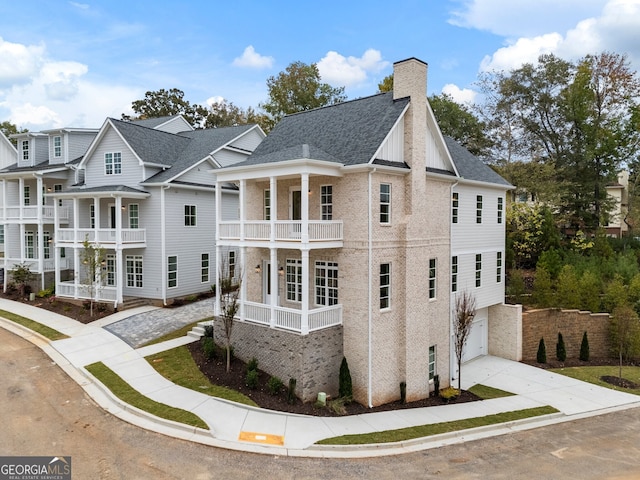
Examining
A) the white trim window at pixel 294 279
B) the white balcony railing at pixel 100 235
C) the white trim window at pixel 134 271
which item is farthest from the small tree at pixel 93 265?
the white trim window at pixel 294 279

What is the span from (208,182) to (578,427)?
23.1 meters

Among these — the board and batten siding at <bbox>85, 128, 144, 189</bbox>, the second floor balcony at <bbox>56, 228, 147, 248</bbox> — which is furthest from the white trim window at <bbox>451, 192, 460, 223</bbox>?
the board and batten siding at <bbox>85, 128, 144, 189</bbox>

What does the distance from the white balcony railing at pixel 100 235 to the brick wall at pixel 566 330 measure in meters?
23.2

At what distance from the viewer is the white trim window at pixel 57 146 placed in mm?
29328

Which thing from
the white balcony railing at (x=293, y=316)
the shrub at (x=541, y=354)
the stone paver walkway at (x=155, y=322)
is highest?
the white balcony railing at (x=293, y=316)

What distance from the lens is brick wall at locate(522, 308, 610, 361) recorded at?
24156 millimetres

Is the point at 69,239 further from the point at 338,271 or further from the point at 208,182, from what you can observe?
the point at 338,271

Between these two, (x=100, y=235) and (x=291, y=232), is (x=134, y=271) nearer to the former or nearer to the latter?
(x=100, y=235)

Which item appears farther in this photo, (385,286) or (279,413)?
(385,286)

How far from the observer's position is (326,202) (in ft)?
56.3

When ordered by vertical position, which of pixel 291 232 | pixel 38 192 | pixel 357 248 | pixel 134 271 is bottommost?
pixel 134 271

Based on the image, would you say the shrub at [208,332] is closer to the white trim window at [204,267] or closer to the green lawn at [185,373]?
the green lawn at [185,373]

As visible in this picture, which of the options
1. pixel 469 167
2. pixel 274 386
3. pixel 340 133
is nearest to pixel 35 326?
pixel 274 386

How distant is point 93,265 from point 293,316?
12.9m
